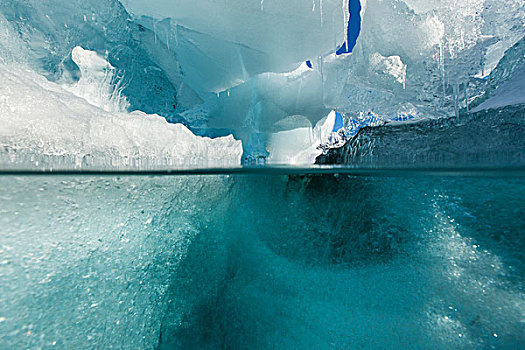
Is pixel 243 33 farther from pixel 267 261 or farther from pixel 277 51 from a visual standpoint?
pixel 267 261

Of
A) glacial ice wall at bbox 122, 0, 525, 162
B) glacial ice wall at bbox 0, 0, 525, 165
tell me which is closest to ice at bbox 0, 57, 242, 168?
glacial ice wall at bbox 0, 0, 525, 165

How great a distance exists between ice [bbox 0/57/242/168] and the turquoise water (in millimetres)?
258

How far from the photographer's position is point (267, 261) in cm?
335

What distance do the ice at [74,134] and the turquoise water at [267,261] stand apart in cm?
26

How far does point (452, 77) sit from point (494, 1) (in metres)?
0.85

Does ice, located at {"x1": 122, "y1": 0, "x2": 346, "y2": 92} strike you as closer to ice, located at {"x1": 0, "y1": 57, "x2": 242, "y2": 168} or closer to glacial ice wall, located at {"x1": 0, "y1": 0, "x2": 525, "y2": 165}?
glacial ice wall, located at {"x1": 0, "y1": 0, "x2": 525, "y2": 165}

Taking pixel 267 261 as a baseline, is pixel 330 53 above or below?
above

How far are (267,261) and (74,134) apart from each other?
8.12ft

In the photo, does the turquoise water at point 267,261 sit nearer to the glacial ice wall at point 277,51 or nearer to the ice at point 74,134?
the ice at point 74,134

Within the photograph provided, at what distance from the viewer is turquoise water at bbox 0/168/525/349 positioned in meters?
2.53

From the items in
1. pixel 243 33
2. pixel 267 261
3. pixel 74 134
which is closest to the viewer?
pixel 74 134

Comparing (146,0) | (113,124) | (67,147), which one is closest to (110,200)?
(67,147)

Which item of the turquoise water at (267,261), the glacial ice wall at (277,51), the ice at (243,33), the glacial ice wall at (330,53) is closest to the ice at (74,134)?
the turquoise water at (267,261)

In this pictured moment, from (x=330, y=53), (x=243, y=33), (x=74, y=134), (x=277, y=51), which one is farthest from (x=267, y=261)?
(x=330, y=53)
